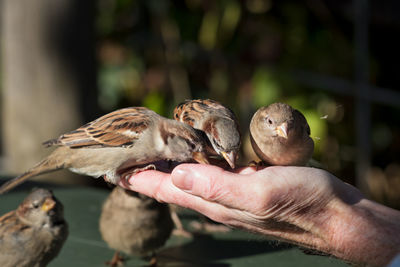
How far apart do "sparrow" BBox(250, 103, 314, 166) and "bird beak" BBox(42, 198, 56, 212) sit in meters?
1.01

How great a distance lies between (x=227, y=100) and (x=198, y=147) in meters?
3.06

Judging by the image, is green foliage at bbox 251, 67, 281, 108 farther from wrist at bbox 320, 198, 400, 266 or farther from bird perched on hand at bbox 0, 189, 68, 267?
wrist at bbox 320, 198, 400, 266

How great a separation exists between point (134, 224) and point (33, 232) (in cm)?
52

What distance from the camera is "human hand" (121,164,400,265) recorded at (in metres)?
1.94

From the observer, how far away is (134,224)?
9.46 ft

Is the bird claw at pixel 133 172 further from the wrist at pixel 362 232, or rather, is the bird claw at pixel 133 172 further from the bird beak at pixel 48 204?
the wrist at pixel 362 232

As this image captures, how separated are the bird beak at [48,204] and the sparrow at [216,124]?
78 cm

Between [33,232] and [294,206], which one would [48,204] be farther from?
[294,206]

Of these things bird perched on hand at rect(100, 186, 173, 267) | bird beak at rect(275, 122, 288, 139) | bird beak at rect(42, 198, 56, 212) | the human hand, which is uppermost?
bird beak at rect(275, 122, 288, 139)

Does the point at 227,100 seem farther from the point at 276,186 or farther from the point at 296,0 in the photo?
the point at 276,186

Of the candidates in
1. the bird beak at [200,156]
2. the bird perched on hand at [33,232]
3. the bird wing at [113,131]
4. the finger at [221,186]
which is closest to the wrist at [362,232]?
the finger at [221,186]

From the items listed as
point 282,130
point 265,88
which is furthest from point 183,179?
point 265,88

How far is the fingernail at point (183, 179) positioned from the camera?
6.47ft

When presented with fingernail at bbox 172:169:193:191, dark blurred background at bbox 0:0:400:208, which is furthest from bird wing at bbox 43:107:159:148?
dark blurred background at bbox 0:0:400:208
